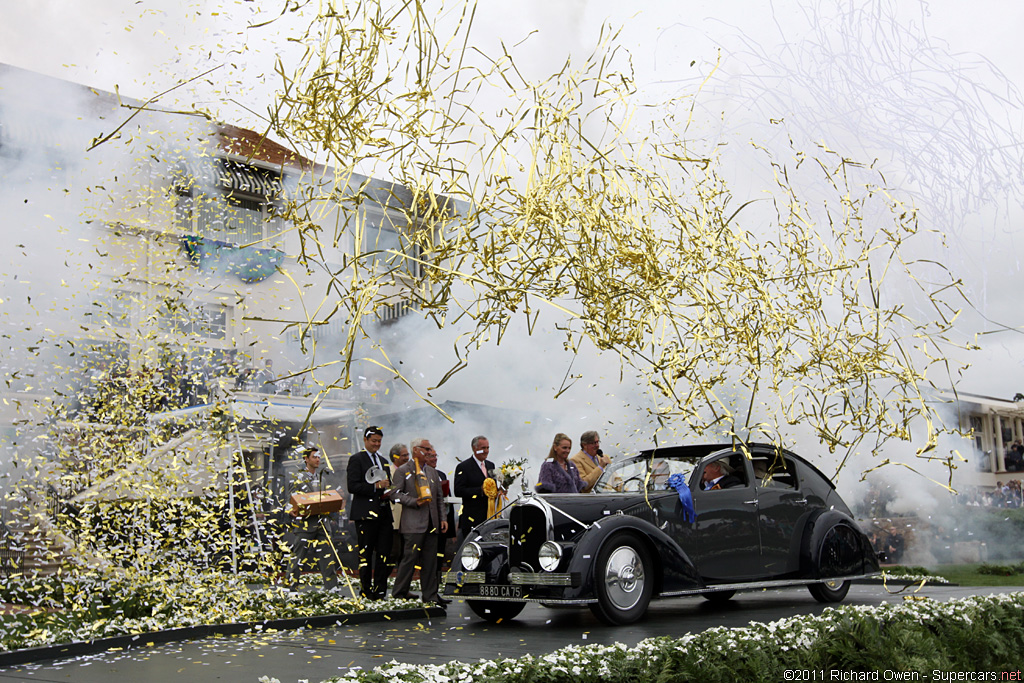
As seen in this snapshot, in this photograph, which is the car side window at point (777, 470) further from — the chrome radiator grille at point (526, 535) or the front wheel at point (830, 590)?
the chrome radiator grille at point (526, 535)

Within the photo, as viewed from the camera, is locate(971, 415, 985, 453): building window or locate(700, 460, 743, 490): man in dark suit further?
locate(971, 415, 985, 453): building window

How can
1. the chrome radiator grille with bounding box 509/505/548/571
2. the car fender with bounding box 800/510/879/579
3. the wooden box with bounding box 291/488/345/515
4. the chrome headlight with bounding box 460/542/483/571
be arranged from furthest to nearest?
the wooden box with bounding box 291/488/345/515
the car fender with bounding box 800/510/879/579
the chrome headlight with bounding box 460/542/483/571
the chrome radiator grille with bounding box 509/505/548/571

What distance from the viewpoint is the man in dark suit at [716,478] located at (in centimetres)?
782

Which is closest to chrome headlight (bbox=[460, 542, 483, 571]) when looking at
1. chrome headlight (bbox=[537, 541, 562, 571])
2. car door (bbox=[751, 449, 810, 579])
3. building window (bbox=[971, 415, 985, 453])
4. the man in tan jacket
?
chrome headlight (bbox=[537, 541, 562, 571])

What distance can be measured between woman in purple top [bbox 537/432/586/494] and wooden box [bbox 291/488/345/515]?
218 cm

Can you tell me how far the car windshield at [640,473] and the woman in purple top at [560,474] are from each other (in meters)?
0.32

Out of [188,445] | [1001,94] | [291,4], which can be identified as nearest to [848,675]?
[291,4]

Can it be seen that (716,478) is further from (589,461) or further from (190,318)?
(190,318)

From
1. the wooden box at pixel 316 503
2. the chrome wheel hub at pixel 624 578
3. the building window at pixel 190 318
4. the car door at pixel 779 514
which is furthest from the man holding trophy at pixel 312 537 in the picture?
the car door at pixel 779 514

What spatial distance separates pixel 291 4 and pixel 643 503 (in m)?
5.20

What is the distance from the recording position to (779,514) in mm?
8133

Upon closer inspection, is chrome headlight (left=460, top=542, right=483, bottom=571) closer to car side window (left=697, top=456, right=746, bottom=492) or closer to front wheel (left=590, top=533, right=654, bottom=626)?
front wheel (left=590, top=533, right=654, bottom=626)

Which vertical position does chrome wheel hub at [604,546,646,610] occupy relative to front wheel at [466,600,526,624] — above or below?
above

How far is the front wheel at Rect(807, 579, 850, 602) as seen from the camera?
8.59 meters
